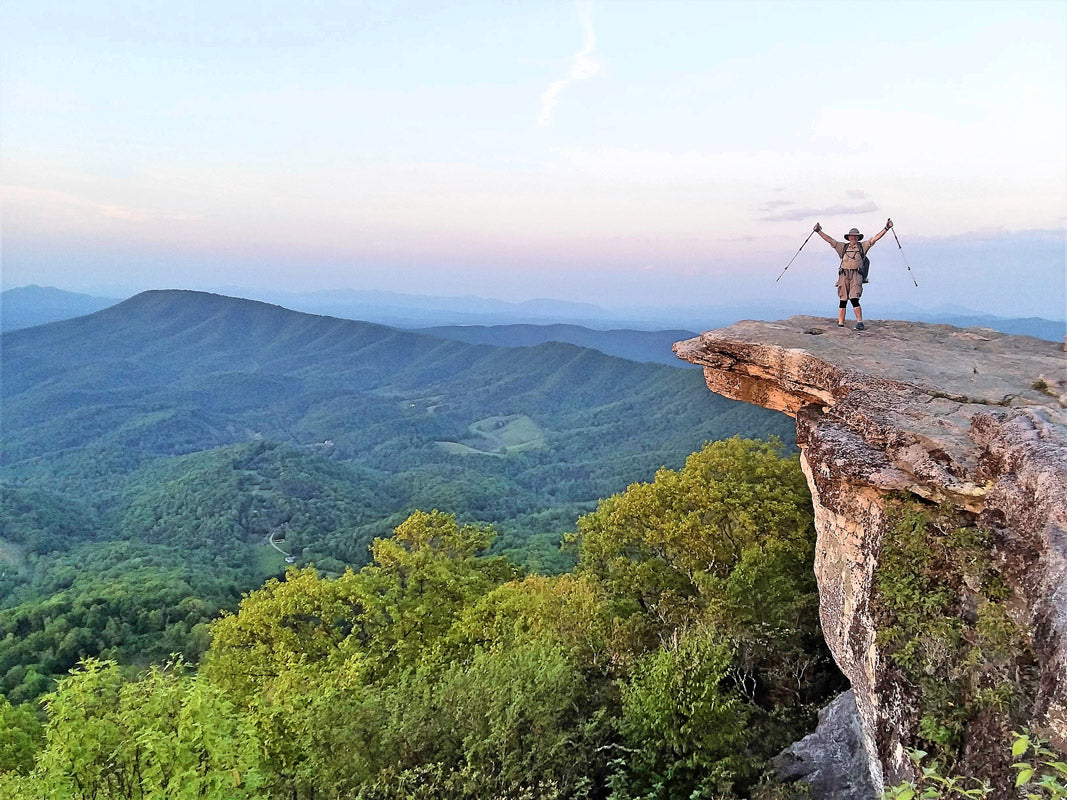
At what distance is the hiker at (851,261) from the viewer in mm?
15805

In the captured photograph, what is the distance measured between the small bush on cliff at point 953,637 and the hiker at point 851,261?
767 cm

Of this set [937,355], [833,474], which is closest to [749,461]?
[937,355]

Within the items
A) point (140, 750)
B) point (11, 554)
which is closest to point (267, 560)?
point (11, 554)

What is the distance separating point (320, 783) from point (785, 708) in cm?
1040

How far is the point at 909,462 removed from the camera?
34.4 feet

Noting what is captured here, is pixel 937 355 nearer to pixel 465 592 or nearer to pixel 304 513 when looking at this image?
pixel 465 592

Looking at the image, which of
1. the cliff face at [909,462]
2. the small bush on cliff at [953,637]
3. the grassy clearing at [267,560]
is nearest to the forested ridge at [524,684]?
the cliff face at [909,462]

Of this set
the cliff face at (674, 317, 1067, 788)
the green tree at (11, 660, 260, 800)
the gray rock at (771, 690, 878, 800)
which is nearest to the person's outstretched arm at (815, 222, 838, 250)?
the cliff face at (674, 317, 1067, 788)

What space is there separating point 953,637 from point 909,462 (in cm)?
284

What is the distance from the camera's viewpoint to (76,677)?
13.2 meters

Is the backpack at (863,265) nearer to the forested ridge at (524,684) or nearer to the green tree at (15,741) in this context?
the forested ridge at (524,684)

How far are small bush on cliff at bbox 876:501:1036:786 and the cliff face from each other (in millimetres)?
199

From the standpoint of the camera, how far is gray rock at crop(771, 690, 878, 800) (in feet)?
36.7

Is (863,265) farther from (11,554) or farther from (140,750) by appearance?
(11,554)
